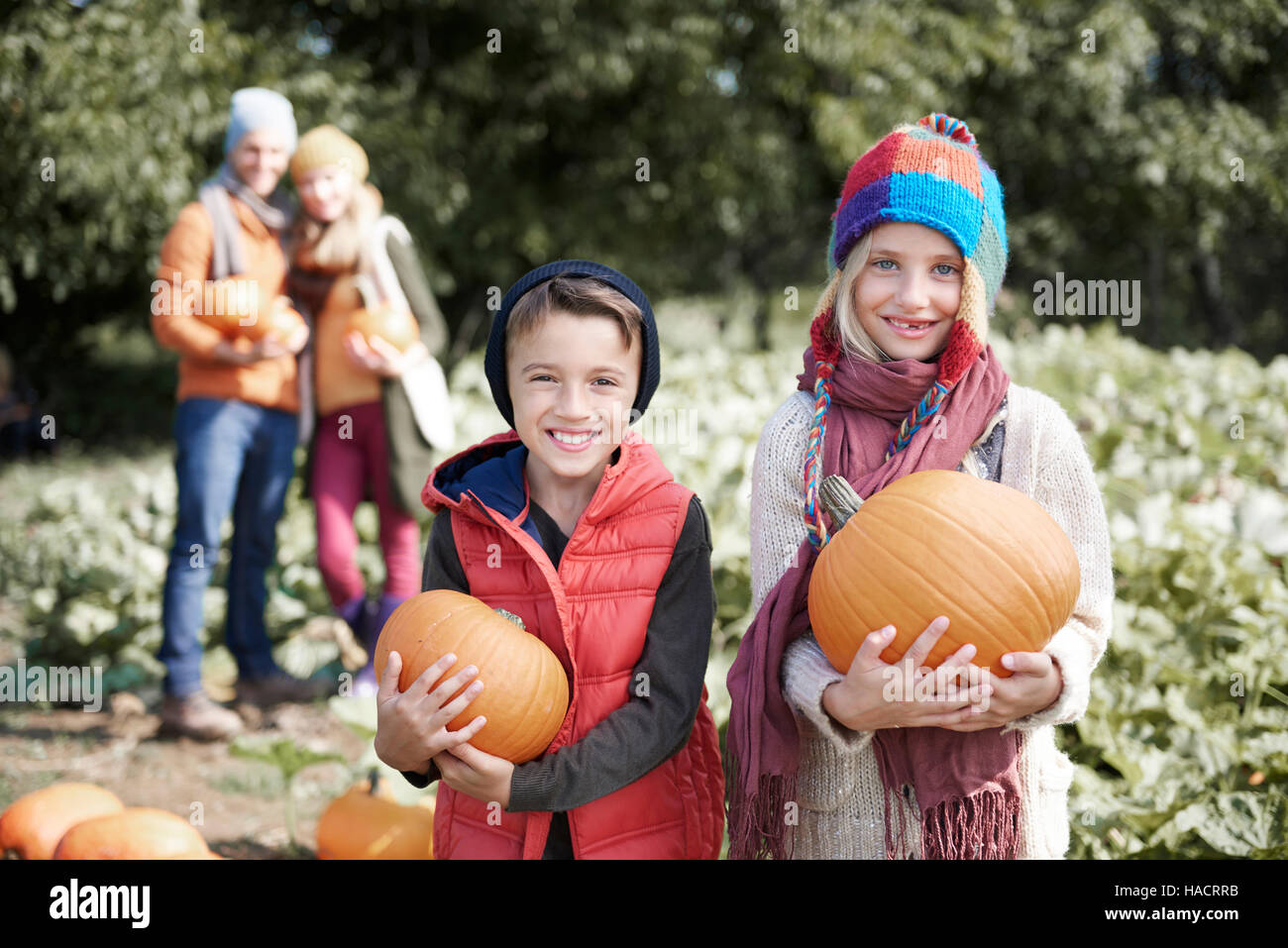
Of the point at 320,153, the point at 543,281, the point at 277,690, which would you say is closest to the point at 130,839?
the point at 543,281

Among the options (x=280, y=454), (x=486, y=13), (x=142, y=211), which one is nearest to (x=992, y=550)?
(x=280, y=454)

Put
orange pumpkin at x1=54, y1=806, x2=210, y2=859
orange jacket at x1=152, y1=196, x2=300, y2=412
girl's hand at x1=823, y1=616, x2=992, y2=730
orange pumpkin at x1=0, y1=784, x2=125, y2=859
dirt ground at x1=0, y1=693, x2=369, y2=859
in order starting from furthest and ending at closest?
orange jacket at x1=152, y1=196, x2=300, y2=412
dirt ground at x1=0, y1=693, x2=369, y2=859
orange pumpkin at x1=0, y1=784, x2=125, y2=859
orange pumpkin at x1=54, y1=806, x2=210, y2=859
girl's hand at x1=823, y1=616, x2=992, y2=730

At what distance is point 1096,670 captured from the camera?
3.37 m

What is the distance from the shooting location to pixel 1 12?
9.02 meters

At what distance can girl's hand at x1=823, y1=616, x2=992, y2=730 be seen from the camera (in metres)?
1.67

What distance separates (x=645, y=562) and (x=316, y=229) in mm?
2740

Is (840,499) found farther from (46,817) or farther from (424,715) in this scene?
(46,817)

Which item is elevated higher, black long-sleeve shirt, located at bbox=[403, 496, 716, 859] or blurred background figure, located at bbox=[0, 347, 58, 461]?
blurred background figure, located at bbox=[0, 347, 58, 461]

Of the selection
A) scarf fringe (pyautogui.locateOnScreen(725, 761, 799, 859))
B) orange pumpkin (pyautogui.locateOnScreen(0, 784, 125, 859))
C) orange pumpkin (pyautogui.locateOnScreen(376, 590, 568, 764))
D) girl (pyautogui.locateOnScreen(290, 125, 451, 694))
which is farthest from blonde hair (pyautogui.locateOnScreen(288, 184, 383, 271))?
scarf fringe (pyautogui.locateOnScreen(725, 761, 799, 859))

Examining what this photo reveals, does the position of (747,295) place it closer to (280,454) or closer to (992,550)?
(280,454)

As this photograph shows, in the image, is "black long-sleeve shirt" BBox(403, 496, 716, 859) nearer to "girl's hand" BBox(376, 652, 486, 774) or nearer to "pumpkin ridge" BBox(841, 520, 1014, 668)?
"girl's hand" BBox(376, 652, 486, 774)

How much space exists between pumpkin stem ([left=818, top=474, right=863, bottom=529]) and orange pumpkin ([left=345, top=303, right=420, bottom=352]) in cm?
259

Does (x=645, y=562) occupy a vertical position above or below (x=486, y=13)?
below

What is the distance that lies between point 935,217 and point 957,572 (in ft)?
2.01
